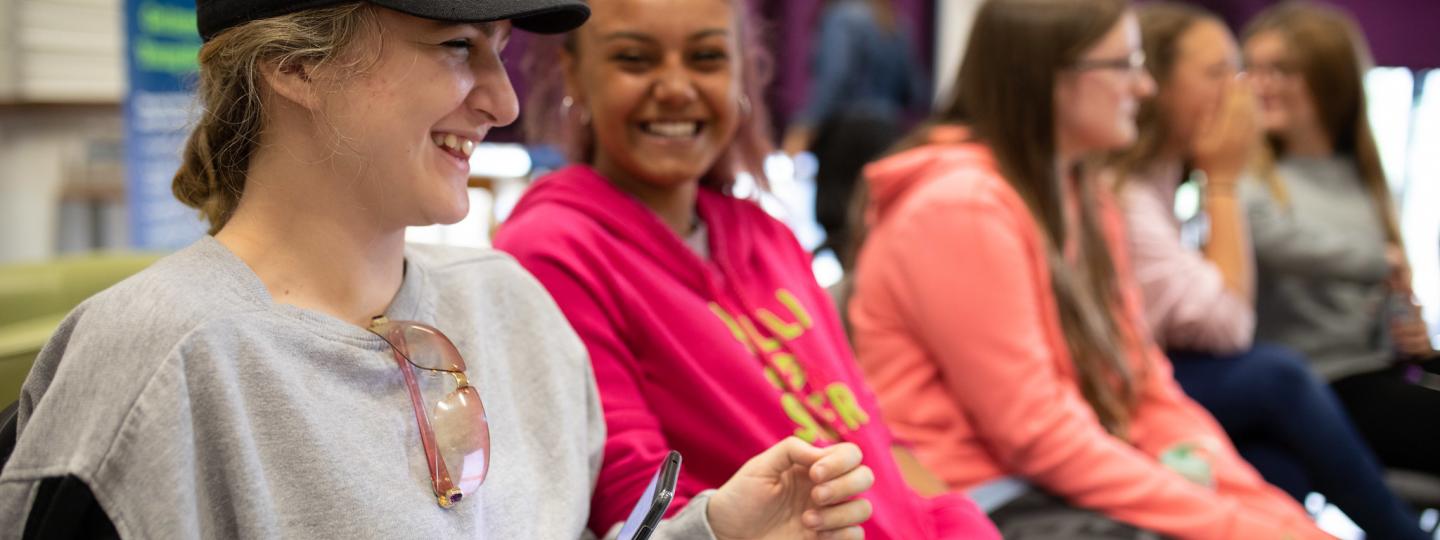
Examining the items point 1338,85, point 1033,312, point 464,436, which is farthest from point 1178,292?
point 464,436

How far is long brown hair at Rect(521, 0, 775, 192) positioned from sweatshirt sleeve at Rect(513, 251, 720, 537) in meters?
0.25

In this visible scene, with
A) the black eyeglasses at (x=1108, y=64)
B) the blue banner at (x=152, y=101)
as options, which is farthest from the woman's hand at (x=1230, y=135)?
the blue banner at (x=152, y=101)

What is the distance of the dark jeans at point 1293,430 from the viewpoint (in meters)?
2.14

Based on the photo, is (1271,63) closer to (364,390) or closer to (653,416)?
(653,416)

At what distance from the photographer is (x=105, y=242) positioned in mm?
3816

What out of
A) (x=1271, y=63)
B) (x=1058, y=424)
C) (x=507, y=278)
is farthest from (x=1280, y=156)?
(x=507, y=278)

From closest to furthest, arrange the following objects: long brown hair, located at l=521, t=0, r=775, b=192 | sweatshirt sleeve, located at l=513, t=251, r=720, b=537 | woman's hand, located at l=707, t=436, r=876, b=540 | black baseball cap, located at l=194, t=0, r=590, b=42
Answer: black baseball cap, located at l=194, t=0, r=590, b=42 → woman's hand, located at l=707, t=436, r=876, b=540 → sweatshirt sleeve, located at l=513, t=251, r=720, b=537 → long brown hair, located at l=521, t=0, r=775, b=192

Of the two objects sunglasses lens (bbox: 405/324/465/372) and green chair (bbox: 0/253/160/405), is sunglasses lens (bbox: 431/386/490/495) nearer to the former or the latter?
A: sunglasses lens (bbox: 405/324/465/372)

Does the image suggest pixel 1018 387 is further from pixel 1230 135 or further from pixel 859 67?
pixel 859 67

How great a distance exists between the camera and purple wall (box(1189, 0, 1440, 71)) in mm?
5230

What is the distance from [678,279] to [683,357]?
12 centimetres

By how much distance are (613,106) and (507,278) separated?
0.95ft

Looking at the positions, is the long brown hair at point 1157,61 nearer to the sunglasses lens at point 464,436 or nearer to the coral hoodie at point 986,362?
the coral hoodie at point 986,362

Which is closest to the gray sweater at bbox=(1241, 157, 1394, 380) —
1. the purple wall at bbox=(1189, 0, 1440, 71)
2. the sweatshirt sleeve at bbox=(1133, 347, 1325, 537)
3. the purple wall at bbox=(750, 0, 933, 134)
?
the sweatshirt sleeve at bbox=(1133, 347, 1325, 537)
